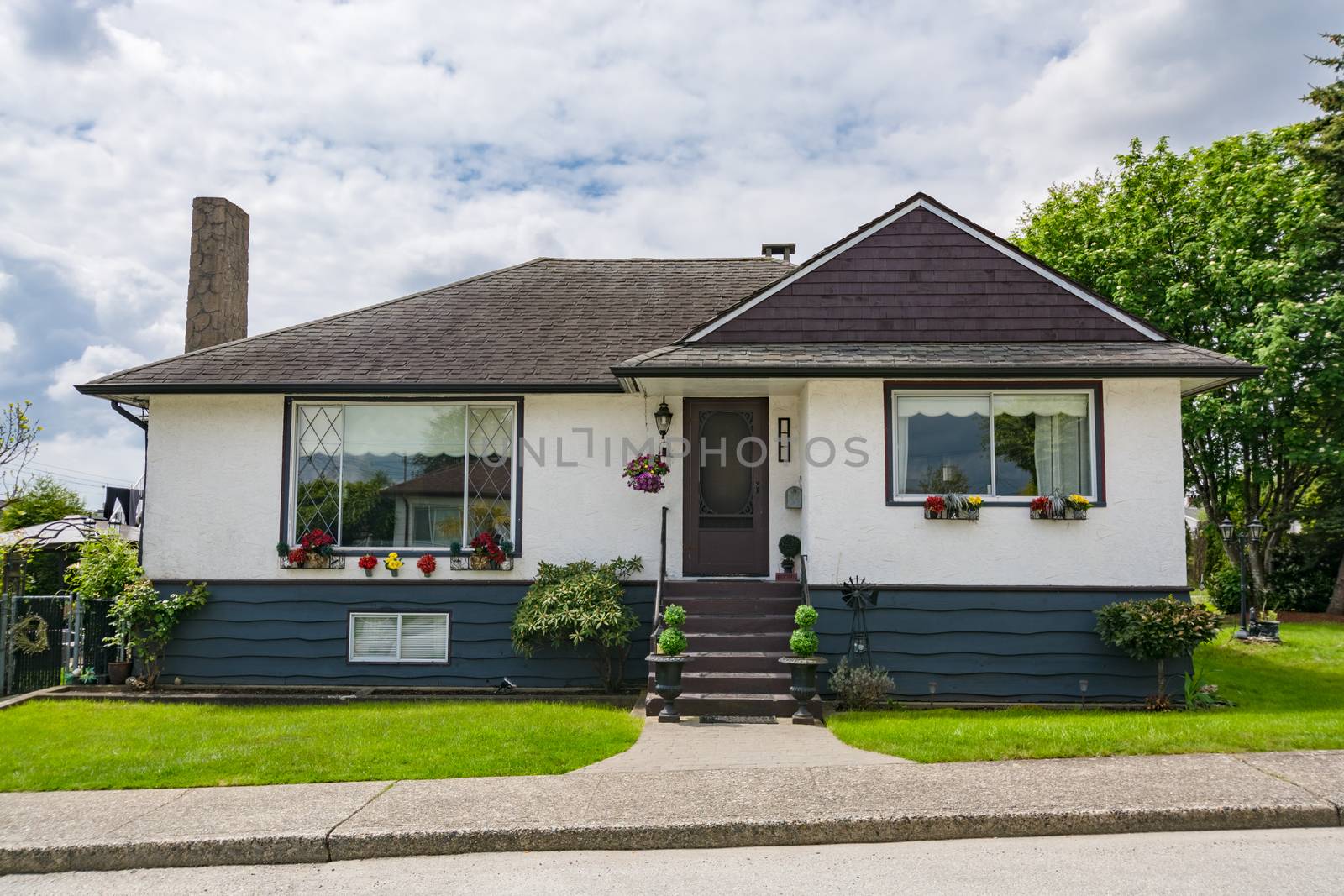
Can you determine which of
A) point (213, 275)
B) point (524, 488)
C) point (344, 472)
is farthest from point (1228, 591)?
point (213, 275)

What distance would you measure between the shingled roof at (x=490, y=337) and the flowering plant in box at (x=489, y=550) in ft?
5.87

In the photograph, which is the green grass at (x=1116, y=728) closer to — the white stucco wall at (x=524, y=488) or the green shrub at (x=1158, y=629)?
the green shrub at (x=1158, y=629)

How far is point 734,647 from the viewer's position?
9.64 m

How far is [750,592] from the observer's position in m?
10.3

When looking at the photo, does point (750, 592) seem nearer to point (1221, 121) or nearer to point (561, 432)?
point (561, 432)

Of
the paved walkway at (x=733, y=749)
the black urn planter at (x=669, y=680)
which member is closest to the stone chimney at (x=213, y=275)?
the black urn planter at (x=669, y=680)

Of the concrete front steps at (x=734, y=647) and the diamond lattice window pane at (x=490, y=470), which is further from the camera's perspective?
the diamond lattice window pane at (x=490, y=470)

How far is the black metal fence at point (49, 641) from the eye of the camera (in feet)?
33.9

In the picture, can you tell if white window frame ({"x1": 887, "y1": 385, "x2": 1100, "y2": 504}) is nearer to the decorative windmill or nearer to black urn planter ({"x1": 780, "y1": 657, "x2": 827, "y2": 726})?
the decorative windmill

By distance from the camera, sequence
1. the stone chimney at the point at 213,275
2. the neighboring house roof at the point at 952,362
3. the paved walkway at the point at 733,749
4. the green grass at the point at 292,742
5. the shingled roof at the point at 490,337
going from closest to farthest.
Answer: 1. the green grass at the point at 292,742
2. the paved walkway at the point at 733,749
3. the neighboring house roof at the point at 952,362
4. the shingled roof at the point at 490,337
5. the stone chimney at the point at 213,275

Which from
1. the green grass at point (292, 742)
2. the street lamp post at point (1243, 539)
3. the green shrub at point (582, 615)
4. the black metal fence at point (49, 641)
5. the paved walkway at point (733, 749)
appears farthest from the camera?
the street lamp post at point (1243, 539)

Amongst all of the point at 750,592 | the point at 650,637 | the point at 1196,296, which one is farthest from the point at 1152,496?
the point at 1196,296

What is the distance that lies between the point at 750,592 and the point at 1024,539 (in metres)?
3.03

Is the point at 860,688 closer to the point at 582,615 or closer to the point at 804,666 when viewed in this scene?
the point at 804,666
